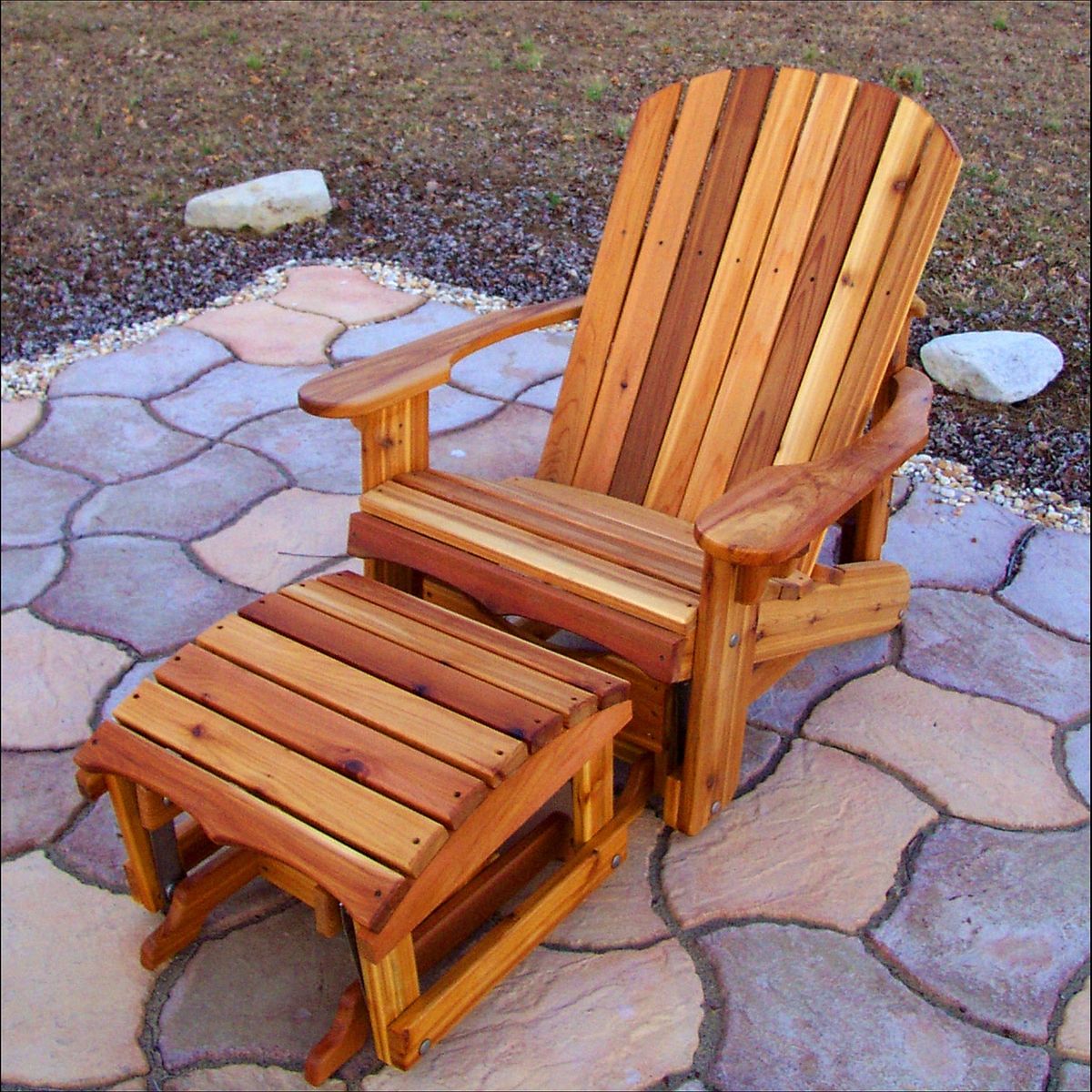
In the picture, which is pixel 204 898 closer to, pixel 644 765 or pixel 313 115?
pixel 644 765

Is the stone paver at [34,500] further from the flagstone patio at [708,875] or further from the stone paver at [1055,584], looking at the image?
the stone paver at [1055,584]

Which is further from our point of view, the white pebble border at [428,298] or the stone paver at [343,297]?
the stone paver at [343,297]

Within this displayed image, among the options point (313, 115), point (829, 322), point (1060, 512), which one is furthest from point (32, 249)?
point (1060, 512)

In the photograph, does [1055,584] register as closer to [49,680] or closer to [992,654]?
[992,654]

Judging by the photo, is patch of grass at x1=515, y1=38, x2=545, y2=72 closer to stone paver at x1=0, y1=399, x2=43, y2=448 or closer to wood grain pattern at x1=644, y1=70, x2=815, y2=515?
stone paver at x1=0, y1=399, x2=43, y2=448

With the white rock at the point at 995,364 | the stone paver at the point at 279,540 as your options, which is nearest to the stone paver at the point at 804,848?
the stone paver at the point at 279,540

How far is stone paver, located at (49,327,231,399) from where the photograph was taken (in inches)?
142

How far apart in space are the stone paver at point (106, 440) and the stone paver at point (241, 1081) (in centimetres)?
188

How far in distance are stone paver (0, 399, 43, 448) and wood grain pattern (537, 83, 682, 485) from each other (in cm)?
172

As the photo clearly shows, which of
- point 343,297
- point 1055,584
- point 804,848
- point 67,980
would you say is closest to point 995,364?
point 1055,584

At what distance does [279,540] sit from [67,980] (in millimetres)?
1297

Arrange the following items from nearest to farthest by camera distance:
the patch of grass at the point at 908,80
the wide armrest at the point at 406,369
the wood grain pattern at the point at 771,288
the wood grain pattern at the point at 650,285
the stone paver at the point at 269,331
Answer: the wide armrest at the point at 406,369 < the wood grain pattern at the point at 771,288 < the wood grain pattern at the point at 650,285 < the stone paver at the point at 269,331 < the patch of grass at the point at 908,80

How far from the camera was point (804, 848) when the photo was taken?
204 centimetres

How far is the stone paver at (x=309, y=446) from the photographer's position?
3162 millimetres
